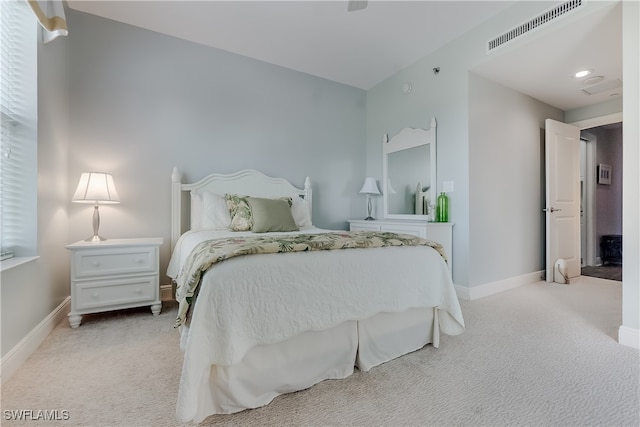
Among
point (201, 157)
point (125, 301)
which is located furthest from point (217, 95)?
point (125, 301)

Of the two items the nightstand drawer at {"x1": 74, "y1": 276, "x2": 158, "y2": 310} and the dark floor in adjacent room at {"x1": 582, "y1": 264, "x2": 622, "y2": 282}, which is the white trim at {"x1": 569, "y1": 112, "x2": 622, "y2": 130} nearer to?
the dark floor in adjacent room at {"x1": 582, "y1": 264, "x2": 622, "y2": 282}

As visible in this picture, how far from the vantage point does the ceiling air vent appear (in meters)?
2.16

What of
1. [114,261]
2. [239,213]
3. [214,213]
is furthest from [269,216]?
[114,261]

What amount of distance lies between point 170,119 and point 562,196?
15.7 ft

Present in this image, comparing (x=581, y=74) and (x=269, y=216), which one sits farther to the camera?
(x=581, y=74)

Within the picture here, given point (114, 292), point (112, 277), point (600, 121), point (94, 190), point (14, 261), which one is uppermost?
point (600, 121)

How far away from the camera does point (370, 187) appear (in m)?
3.90

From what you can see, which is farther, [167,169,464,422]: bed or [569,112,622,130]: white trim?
[569,112,622,130]: white trim

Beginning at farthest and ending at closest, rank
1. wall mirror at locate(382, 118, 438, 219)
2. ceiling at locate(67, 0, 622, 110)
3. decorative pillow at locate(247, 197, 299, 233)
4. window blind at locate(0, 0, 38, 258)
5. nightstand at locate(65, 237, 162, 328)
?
wall mirror at locate(382, 118, 438, 219)
decorative pillow at locate(247, 197, 299, 233)
ceiling at locate(67, 0, 622, 110)
nightstand at locate(65, 237, 162, 328)
window blind at locate(0, 0, 38, 258)

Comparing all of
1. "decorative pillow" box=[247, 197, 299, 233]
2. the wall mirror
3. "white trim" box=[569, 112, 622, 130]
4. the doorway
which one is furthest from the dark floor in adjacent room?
"decorative pillow" box=[247, 197, 299, 233]

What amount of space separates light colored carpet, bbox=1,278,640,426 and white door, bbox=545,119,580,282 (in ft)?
5.52

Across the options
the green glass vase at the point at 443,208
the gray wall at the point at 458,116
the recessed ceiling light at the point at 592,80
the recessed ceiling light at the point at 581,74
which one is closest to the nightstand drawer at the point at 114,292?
the green glass vase at the point at 443,208

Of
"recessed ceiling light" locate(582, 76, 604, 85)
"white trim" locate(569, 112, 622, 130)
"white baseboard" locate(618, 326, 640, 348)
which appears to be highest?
"recessed ceiling light" locate(582, 76, 604, 85)

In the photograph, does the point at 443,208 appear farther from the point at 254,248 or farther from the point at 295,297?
the point at 254,248
